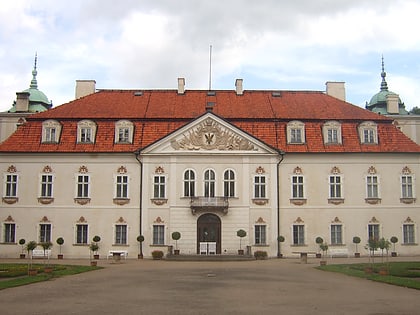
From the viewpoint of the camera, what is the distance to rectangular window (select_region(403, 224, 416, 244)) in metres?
42.7

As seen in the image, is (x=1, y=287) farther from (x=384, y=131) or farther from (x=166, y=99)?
(x=384, y=131)

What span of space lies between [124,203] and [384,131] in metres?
21.1

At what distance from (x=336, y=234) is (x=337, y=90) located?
1430 centimetres

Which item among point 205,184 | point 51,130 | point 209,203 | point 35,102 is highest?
point 35,102

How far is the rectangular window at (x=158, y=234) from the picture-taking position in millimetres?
42156

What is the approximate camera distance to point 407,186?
43.5 m

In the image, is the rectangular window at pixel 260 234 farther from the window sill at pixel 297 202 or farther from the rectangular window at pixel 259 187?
the window sill at pixel 297 202

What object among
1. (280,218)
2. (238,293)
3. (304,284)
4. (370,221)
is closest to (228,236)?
(280,218)

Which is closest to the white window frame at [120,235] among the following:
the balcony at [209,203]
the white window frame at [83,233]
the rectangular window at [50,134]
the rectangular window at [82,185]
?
the white window frame at [83,233]

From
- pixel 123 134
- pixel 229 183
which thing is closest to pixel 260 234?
pixel 229 183

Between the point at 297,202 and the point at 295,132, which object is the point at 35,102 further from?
the point at 297,202

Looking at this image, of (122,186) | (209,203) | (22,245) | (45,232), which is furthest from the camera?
(122,186)

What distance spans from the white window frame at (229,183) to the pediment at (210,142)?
5.50ft

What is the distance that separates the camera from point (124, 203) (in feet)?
140
